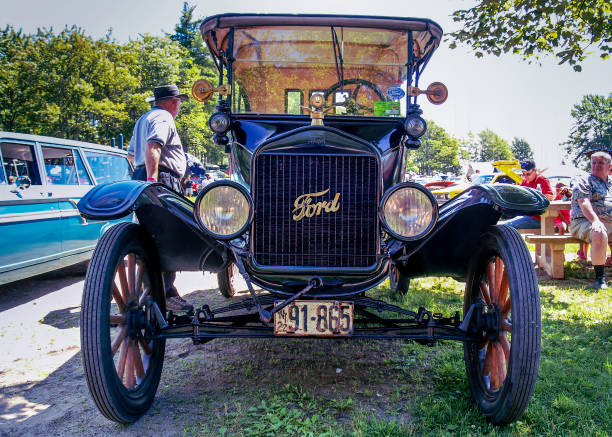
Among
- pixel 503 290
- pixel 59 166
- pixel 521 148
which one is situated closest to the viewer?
pixel 503 290

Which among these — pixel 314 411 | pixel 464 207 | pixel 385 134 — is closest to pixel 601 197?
pixel 385 134

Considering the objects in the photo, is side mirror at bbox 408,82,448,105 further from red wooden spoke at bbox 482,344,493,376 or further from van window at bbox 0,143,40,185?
van window at bbox 0,143,40,185

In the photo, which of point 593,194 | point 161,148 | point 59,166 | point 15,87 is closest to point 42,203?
point 59,166

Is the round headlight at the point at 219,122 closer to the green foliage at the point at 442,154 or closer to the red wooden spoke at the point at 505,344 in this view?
the red wooden spoke at the point at 505,344

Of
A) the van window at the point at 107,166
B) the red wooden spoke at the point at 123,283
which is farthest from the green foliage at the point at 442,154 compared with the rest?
the red wooden spoke at the point at 123,283

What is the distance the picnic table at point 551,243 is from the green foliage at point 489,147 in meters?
68.9

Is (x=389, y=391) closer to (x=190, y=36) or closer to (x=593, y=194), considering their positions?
(x=593, y=194)

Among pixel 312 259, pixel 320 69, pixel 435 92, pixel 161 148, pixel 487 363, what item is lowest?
pixel 487 363

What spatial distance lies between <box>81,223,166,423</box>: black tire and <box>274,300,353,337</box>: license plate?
797mm

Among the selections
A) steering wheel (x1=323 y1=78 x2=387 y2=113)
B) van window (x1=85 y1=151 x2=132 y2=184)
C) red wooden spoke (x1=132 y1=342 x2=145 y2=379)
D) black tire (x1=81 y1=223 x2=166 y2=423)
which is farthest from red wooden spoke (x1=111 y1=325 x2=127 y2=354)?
van window (x1=85 y1=151 x2=132 y2=184)

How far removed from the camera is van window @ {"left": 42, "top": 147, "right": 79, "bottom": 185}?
4.91 m

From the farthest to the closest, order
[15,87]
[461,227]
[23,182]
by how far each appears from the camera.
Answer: [15,87]
[23,182]
[461,227]

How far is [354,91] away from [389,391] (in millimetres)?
2136

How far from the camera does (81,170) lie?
5535mm
